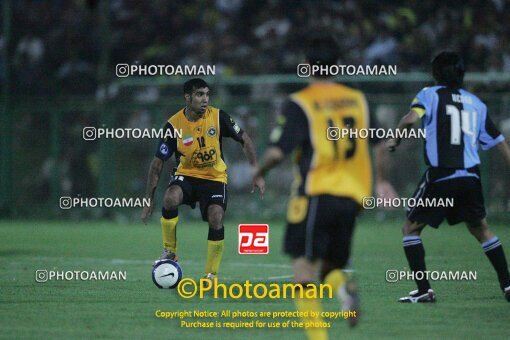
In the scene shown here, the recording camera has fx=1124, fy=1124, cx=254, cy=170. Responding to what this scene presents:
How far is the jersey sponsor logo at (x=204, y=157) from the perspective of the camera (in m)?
11.3

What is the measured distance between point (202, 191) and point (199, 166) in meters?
0.25

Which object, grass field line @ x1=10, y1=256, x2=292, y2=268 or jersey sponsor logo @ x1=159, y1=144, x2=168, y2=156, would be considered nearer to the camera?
jersey sponsor logo @ x1=159, y1=144, x2=168, y2=156

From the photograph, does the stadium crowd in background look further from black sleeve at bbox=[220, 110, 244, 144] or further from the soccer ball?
the soccer ball

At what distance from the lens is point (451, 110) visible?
957 centimetres

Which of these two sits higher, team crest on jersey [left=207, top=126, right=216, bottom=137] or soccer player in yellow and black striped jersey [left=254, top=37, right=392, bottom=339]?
team crest on jersey [left=207, top=126, right=216, bottom=137]

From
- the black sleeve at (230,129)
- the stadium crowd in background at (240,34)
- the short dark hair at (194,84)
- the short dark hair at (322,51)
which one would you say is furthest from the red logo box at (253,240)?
the stadium crowd in background at (240,34)

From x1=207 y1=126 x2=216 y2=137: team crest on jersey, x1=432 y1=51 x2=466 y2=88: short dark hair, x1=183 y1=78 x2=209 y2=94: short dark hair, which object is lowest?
x1=207 y1=126 x2=216 y2=137: team crest on jersey

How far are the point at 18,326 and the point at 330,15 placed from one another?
51.5 ft

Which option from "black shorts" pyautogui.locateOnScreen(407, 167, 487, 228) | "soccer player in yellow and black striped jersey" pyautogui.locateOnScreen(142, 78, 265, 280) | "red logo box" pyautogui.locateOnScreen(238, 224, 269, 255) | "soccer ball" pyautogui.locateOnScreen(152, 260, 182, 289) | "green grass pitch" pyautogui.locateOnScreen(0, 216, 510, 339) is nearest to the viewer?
"green grass pitch" pyautogui.locateOnScreen(0, 216, 510, 339)

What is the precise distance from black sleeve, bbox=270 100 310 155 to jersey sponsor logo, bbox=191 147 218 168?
443 centimetres

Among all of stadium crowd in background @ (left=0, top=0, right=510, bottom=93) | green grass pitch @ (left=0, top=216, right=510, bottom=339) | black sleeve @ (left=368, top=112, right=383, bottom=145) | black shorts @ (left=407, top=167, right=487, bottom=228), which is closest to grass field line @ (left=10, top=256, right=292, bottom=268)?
green grass pitch @ (left=0, top=216, right=510, bottom=339)

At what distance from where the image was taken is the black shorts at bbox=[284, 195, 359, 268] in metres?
6.91

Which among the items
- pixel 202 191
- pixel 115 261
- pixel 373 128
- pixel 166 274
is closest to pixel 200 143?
pixel 202 191

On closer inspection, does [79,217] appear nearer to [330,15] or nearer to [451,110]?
[330,15]
